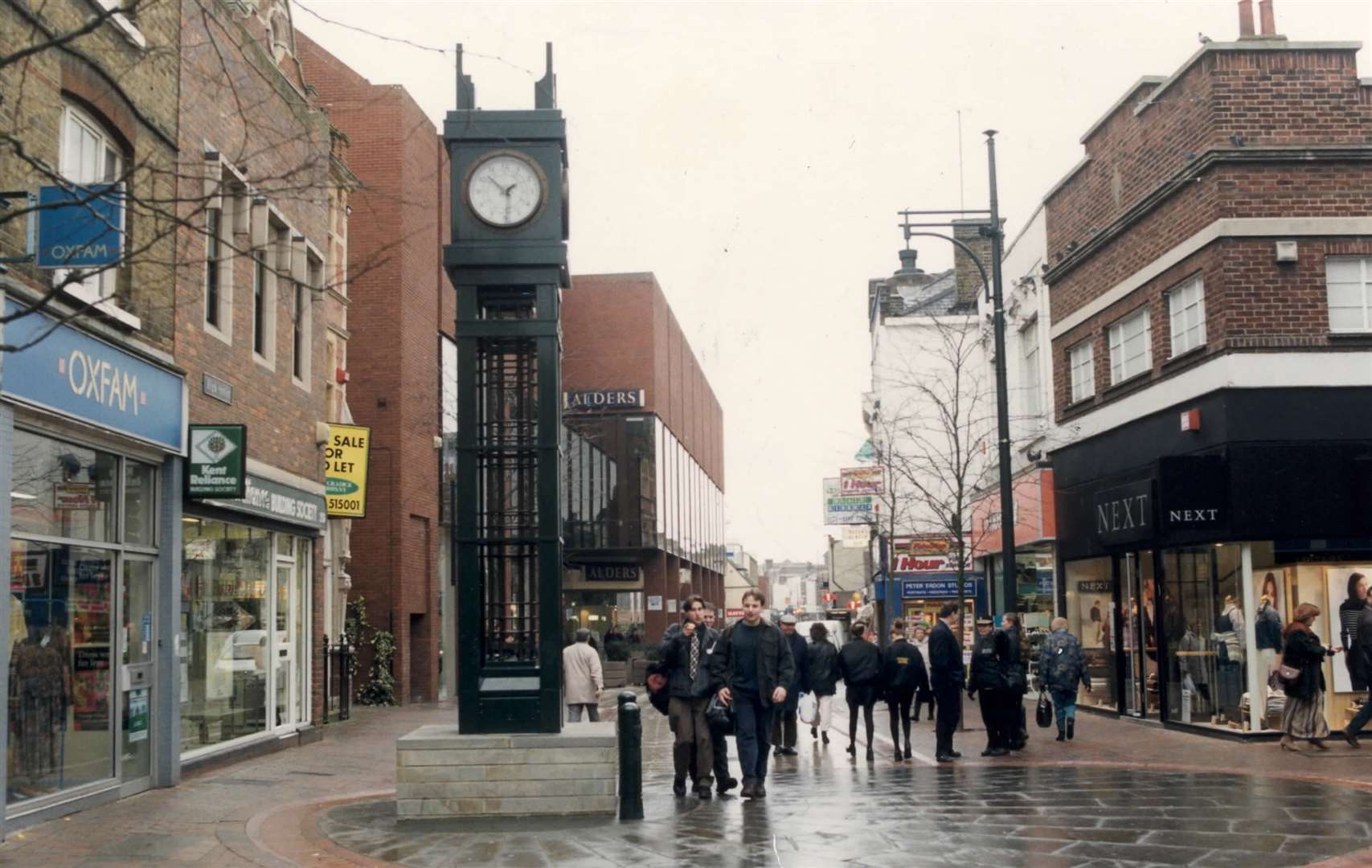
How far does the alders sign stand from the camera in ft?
67.6

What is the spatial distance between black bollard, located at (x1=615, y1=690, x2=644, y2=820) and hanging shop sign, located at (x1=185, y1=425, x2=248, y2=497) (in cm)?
534

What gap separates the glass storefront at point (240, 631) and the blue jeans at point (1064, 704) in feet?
32.3

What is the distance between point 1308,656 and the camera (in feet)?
54.6

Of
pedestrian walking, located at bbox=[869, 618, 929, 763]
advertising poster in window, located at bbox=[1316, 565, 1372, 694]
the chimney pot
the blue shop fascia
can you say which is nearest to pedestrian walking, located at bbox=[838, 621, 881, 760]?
pedestrian walking, located at bbox=[869, 618, 929, 763]

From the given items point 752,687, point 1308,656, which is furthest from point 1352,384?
point 752,687

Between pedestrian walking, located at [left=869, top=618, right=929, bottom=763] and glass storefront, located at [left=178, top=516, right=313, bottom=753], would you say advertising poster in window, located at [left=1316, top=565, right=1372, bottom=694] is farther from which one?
glass storefront, located at [left=178, top=516, right=313, bottom=753]

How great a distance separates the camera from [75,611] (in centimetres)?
1303

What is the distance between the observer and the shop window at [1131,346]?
21.9 metres

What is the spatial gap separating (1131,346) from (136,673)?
14.9 metres

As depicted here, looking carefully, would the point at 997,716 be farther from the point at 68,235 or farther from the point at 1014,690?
the point at 68,235

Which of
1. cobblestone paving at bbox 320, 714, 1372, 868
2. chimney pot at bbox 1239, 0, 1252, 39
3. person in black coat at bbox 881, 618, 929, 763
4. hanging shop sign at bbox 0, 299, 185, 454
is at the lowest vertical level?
cobblestone paving at bbox 320, 714, 1372, 868

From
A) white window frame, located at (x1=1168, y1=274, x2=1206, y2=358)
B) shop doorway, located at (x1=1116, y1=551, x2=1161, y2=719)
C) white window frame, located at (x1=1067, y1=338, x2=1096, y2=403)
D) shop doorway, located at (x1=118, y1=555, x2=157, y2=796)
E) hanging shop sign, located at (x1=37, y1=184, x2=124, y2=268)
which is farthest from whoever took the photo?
white window frame, located at (x1=1067, y1=338, x2=1096, y2=403)

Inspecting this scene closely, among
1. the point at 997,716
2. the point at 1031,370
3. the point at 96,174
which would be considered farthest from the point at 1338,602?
the point at 96,174

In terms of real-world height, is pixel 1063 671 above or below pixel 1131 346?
below
